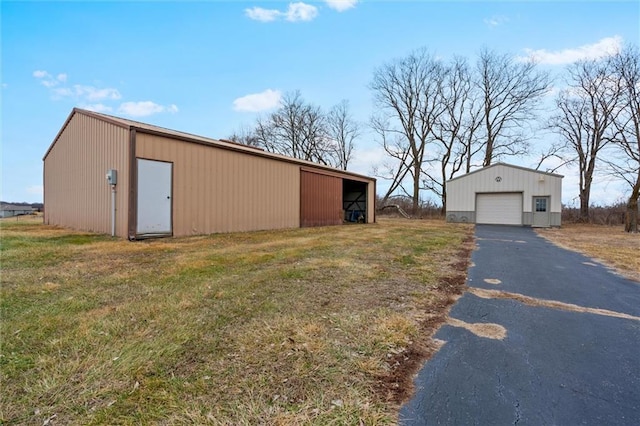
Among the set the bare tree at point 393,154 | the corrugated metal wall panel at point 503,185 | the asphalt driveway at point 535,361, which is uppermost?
the bare tree at point 393,154

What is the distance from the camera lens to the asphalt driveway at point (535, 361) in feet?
5.11

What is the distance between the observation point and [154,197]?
25.4ft

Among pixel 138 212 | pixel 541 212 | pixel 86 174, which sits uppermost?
pixel 86 174

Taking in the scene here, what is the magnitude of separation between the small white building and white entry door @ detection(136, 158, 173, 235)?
15846 mm

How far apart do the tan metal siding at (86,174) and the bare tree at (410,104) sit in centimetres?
2118

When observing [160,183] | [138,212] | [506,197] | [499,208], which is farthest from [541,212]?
[138,212]

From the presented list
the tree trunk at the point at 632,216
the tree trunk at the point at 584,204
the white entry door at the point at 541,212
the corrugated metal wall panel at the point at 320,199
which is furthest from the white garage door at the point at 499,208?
the corrugated metal wall panel at the point at 320,199

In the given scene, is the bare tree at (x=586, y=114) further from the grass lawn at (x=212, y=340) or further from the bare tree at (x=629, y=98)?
the grass lawn at (x=212, y=340)

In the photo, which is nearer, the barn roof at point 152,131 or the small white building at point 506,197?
the barn roof at point 152,131

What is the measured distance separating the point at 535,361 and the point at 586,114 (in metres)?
24.7

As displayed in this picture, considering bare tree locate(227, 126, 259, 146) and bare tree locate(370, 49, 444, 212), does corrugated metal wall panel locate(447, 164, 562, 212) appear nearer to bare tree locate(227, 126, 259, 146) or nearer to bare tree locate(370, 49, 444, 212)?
bare tree locate(370, 49, 444, 212)

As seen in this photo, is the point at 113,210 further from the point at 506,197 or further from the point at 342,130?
the point at 342,130

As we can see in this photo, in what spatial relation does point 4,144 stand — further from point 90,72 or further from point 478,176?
point 478,176

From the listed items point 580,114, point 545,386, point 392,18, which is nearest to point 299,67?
point 392,18
